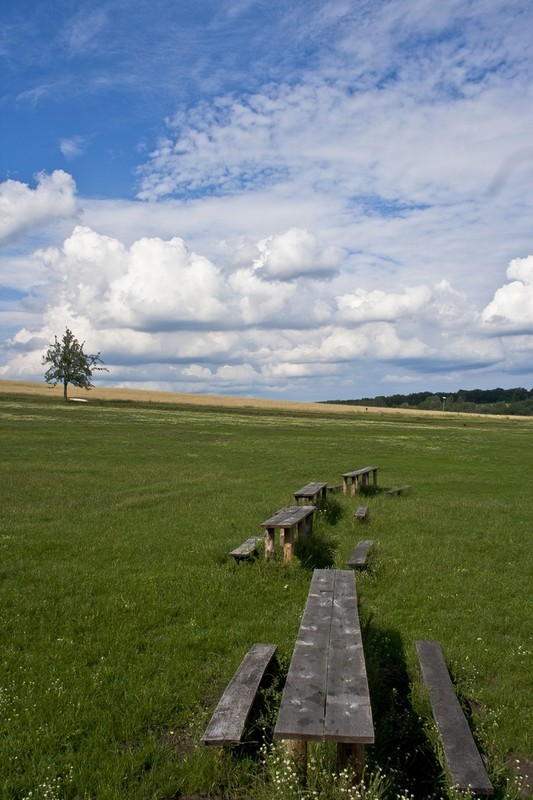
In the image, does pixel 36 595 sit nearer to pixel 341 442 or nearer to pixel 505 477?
pixel 505 477

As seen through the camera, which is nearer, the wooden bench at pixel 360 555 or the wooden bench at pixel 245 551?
the wooden bench at pixel 360 555

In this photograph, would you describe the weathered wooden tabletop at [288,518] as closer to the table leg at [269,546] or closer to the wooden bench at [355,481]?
the table leg at [269,546]

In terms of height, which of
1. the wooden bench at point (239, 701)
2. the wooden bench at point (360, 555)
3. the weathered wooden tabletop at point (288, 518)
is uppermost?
the weathered wooden tabletop at point (288, 518)

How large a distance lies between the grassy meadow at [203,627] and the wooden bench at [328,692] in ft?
1.22

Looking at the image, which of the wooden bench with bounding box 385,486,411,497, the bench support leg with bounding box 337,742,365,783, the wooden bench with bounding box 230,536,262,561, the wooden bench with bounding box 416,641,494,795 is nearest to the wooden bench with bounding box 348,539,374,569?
the wooden bench with bounding box 230,536,262,561

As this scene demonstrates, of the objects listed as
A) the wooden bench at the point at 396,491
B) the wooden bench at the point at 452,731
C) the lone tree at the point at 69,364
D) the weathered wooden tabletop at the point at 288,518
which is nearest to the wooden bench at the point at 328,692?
the wooden bench at the point at 452,731

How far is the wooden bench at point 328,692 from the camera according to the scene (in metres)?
4.16

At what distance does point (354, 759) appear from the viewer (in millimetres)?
4297

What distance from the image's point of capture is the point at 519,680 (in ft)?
22.2

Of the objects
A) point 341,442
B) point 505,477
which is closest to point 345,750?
point 505,477

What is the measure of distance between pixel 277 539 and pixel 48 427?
121 feet

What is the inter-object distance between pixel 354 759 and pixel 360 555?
688 cm

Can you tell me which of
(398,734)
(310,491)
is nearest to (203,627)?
(398,734)

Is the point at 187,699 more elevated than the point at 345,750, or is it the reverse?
the point at 345,750
